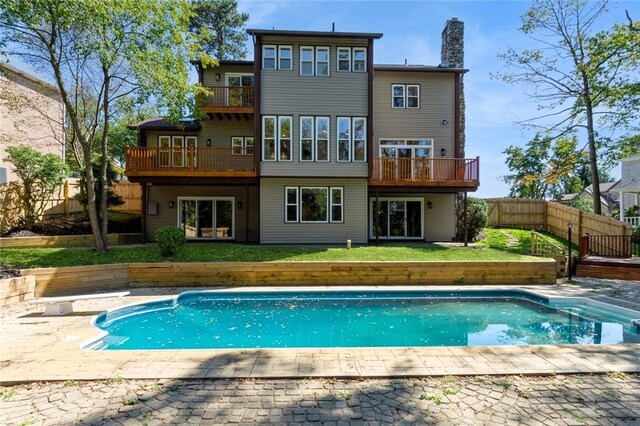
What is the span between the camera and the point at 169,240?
36.9ft

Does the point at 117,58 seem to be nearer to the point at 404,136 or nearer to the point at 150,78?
the point at 150,78

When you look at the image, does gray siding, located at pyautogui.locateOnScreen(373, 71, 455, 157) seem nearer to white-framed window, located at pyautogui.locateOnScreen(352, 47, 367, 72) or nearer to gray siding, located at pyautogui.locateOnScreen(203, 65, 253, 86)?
white-framed window, located at pyautogui.locateOnScreen(352, 47, 367, 72)

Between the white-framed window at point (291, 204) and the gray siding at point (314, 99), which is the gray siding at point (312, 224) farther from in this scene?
the gray siding at point (314, 99)

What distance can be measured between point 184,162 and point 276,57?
19.9ft

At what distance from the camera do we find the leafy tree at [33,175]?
14.3 m

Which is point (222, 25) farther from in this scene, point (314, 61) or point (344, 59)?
point (344, 59)

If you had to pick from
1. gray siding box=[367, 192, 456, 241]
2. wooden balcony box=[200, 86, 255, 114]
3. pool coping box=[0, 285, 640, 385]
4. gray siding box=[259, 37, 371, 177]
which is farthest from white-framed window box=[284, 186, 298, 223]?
pool coping box=[0, 285, 640, 385]

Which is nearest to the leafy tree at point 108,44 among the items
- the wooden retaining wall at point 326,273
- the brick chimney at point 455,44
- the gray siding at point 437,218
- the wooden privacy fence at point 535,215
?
the wooden retaining wall at point 326,273

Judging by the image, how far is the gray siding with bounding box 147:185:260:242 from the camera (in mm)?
16516

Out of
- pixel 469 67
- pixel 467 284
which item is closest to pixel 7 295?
pixel 467 284

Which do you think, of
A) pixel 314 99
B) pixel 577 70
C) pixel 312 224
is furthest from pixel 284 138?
pixel 577 70

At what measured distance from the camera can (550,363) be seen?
14.4 feet

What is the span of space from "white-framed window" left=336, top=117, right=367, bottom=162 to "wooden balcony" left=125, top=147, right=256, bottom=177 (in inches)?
156

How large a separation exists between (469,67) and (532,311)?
13321 millimetres
